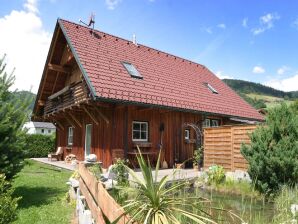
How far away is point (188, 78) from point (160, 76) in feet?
9.02

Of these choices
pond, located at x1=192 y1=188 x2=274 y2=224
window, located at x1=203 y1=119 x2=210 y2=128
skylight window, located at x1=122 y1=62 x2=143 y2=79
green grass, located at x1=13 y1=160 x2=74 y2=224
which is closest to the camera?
pond, located at x1=192 y1=188 x2=274 y2=224

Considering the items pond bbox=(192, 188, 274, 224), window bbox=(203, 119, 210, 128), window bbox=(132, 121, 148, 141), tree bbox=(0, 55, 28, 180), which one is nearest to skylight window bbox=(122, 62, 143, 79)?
window bbox=(132, 121, 148, 141)

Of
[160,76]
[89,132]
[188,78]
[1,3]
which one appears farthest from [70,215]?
[188,78]

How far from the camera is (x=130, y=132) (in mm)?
13031

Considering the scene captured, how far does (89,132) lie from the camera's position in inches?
595

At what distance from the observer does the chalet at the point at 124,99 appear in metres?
12.5

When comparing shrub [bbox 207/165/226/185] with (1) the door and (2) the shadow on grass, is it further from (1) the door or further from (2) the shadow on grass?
(1) the door

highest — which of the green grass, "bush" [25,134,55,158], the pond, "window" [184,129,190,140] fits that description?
"window" [184,129,190,140]

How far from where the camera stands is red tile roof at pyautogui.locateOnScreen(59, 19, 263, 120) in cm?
1239

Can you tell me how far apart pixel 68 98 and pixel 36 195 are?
790 centimetres

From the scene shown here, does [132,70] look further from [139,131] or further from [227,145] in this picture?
[227,145]

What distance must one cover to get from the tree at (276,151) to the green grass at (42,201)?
4.63m

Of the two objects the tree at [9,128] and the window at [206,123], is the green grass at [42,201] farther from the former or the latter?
the window at [206,123]

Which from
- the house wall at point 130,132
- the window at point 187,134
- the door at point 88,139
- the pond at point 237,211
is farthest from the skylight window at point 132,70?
the pond at point 237,211
